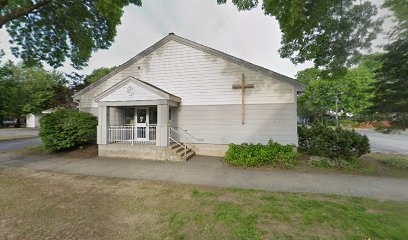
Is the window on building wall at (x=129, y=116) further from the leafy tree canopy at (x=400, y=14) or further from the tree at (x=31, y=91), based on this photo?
the tree at (x=31, y=91)

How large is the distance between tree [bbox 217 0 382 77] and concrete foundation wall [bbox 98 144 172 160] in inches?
300

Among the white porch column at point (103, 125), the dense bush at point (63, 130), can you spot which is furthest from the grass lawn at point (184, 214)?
the dense bush at point (63, 130)

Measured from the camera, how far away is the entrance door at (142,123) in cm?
1153

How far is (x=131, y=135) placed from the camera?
35.9 feet

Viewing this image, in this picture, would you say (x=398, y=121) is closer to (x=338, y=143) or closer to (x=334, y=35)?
(x=338, y=143)

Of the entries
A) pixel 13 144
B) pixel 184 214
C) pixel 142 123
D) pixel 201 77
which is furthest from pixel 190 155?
pixel 13 144

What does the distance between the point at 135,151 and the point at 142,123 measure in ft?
8.48

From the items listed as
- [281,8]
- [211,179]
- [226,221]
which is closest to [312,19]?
[281,8]

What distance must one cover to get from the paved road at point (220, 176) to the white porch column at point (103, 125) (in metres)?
1.27

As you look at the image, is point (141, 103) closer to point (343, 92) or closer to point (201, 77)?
point (201, 77)

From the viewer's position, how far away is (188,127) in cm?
1095

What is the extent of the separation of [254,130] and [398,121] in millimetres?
6530

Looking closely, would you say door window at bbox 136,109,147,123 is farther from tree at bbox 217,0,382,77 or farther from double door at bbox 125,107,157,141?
tree at bbox 217,0,382,77

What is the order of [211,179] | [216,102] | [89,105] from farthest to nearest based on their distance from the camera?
1. [89,105]
2. [216,102]
3. [211,179]
